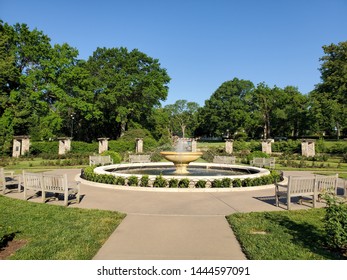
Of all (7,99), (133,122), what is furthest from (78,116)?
(7,99)

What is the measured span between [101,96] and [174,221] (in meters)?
37.2

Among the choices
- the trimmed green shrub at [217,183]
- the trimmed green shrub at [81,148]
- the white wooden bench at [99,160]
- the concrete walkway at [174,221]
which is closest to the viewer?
the concrete walkway at [174,221]

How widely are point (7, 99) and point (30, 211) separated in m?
33.7

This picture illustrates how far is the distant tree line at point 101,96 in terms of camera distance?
36281 millimetres

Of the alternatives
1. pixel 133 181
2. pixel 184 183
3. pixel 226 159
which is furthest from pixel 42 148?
pixel 184 183

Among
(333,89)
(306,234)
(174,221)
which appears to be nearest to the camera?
(306,234)

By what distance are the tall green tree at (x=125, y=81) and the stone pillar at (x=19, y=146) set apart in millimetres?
12651

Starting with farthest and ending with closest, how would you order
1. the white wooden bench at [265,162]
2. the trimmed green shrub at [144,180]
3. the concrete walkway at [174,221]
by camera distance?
the white wooden bench at [265,162] < the trimmed green shrub at [144,180] < the concrete walkway at [174,221]

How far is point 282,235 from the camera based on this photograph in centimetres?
539

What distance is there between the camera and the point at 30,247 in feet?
15.4

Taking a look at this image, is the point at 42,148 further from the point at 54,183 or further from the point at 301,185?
the point at 301,185

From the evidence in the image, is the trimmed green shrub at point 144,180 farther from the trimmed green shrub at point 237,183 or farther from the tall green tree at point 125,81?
the tall green tree at point 125,81

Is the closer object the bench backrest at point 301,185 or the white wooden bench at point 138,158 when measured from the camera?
the bench backrest at point 301,185

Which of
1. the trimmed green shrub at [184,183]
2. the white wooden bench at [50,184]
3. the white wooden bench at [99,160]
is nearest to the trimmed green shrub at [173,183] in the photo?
the trimmed green shrub at [184,183]
